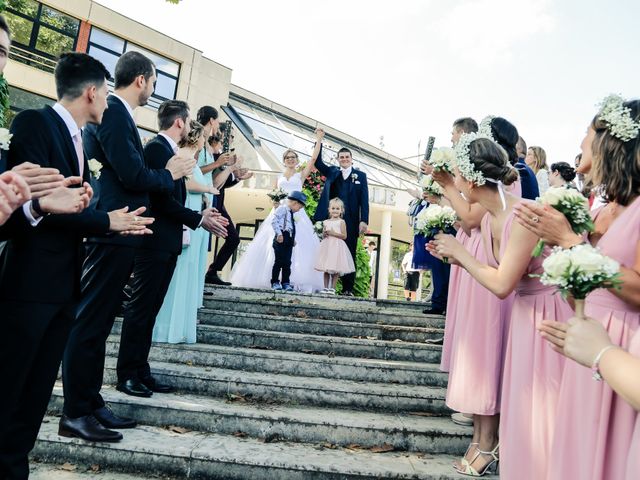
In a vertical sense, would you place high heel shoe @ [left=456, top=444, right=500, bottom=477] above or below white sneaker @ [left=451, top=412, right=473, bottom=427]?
below

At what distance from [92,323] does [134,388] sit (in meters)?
1.00

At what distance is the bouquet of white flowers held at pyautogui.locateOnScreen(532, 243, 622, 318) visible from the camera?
1.49 meters

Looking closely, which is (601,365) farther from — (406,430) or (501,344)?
(406,430)

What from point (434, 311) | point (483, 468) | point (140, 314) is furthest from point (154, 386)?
point (434, 311)

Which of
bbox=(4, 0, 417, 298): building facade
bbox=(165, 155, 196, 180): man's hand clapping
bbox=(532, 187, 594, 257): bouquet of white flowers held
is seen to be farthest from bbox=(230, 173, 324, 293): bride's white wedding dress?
bbox=(4, 0, 417, 298): building facade

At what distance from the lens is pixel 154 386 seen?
4031 millimetres

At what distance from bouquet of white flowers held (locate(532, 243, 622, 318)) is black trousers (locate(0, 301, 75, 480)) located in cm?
230

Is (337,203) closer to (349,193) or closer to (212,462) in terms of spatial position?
(349,193)

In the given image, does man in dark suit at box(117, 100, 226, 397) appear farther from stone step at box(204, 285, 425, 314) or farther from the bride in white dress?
the bride in white dress

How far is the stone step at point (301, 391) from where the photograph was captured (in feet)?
13.3

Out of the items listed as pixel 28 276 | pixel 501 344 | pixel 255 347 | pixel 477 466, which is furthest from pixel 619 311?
pixel 255 347

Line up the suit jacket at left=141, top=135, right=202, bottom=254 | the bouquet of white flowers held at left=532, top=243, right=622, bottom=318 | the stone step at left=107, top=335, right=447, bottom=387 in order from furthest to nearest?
the stone step at left=107, top=335, right=447, bottom=387, the suit jacket at left=141, top=135, right=202, bottom=254, the bouquet of white flowers held at left=532, top=243, right=622, bottom=318

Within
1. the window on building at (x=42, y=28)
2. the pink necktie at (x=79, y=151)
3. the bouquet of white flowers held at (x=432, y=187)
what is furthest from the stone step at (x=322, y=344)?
the window on building at (x=42, y=28)

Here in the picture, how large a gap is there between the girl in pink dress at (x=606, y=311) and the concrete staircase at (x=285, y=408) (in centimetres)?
149
